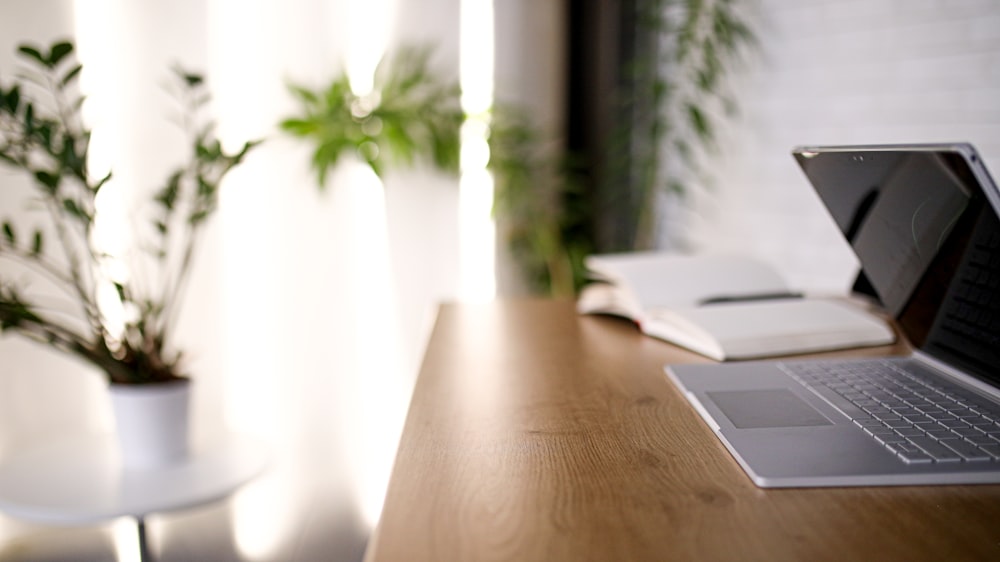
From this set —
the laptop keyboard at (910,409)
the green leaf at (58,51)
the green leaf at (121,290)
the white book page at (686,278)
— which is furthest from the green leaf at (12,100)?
the laptop keyboard at (910,409)

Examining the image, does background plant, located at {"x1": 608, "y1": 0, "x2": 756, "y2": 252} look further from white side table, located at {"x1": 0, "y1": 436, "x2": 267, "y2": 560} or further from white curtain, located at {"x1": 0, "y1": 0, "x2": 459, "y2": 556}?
white side table, located at {"x1": 0, "y1": 436, "x2": 267, "y2": 560}

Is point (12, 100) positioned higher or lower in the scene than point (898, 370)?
higher

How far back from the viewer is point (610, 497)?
0.70 m

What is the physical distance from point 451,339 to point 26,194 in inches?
69.8

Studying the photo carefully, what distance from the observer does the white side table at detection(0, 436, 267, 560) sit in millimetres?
1302

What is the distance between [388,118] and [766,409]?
217 centimetres

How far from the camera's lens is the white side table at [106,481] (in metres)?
1.30

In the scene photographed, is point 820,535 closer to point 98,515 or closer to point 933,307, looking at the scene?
point 933,307

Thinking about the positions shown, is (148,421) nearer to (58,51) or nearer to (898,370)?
(58,51)

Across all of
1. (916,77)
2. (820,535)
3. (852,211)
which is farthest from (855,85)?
(820,535)

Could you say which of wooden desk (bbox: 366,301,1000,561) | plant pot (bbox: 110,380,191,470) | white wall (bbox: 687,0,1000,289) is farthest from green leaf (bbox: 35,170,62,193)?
white wall (bbox: 687,0,1000,289)

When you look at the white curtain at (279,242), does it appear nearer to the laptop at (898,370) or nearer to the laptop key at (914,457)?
the laptop at (898,370)

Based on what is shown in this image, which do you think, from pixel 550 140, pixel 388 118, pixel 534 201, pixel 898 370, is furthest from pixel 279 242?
pixel 898 370

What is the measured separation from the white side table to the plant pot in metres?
0.02
